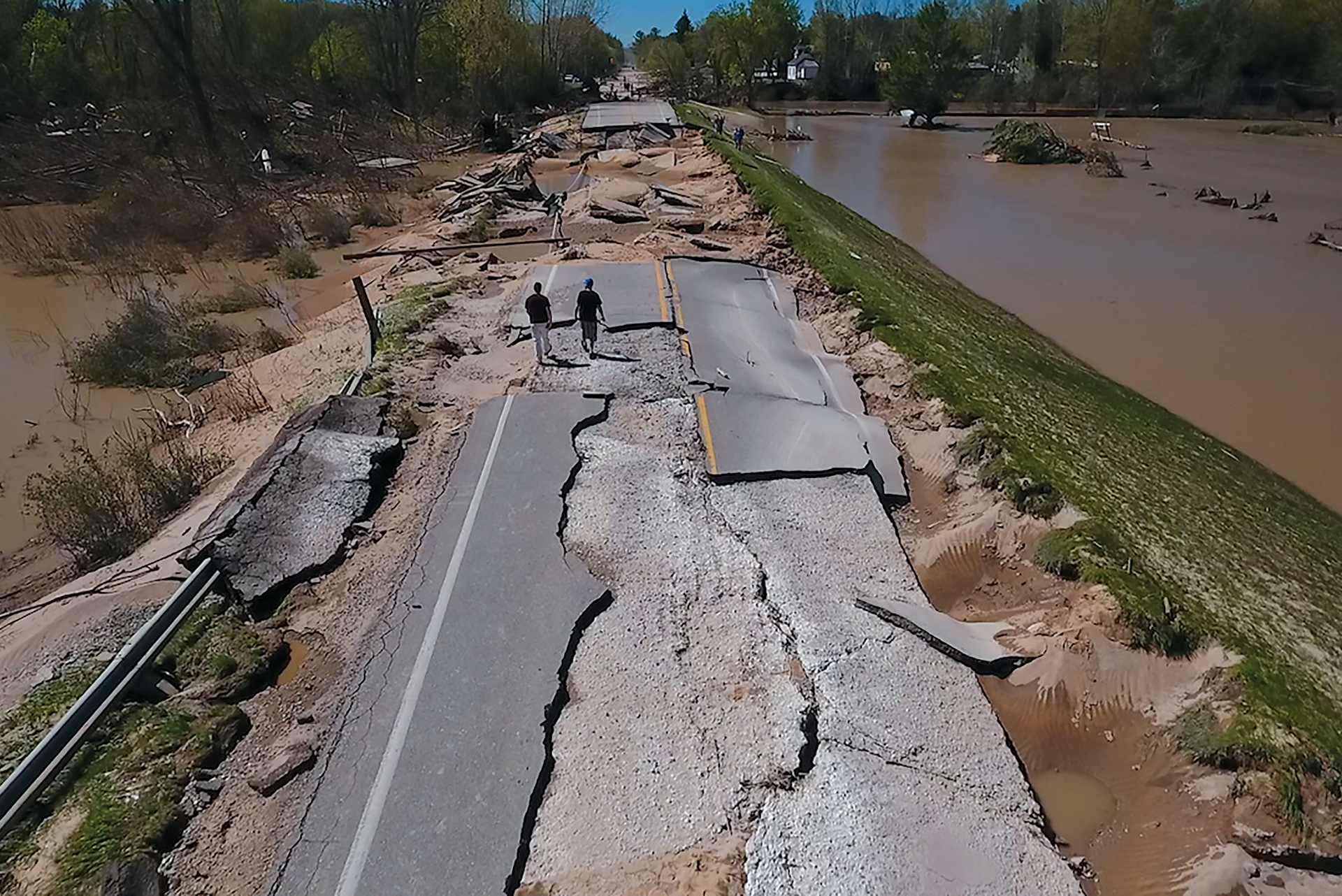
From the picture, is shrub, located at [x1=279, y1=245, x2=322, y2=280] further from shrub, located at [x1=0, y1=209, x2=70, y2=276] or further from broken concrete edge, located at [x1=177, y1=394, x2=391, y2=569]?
broken concrete edge, located at [x1=177, y1=394, x2=391, y2=569]

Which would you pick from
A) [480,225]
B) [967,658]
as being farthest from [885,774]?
[480,225]

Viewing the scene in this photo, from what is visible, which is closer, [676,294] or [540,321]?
[540,321]

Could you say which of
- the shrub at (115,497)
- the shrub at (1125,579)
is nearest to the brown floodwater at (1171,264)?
the shrub at (1125,579)

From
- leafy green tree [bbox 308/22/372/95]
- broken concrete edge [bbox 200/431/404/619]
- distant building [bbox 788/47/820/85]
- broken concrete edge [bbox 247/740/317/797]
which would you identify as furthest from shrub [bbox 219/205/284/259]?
distant building [bbox 788/47/820/85]

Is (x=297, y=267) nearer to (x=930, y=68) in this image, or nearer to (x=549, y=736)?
(x=549, y=736)

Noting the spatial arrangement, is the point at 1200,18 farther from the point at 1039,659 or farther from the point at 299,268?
the point at 1039,659

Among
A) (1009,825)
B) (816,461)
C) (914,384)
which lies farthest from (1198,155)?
(1009,825)
